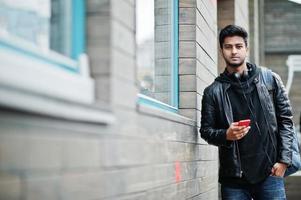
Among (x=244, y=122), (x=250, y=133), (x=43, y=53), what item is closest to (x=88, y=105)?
(x=43, y=53)

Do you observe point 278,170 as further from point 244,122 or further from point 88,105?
point 88,105

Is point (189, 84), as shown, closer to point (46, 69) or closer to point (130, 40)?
point (130, 40)

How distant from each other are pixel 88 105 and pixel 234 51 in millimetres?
2084

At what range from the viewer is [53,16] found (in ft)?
9.64

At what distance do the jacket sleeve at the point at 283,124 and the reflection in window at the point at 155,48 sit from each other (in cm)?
83

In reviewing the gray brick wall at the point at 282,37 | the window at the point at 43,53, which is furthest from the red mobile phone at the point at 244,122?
the gray brick wall at the point at 282,37

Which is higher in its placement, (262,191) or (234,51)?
(234,51)

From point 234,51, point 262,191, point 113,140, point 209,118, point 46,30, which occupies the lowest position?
point 262,191

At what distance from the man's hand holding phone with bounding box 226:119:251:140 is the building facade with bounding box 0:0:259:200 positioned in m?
0.41

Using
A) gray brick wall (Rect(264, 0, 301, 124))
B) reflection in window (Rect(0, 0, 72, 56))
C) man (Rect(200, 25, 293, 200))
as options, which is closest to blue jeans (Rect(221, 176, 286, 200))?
man (Rect(200, 25, 293, 200))

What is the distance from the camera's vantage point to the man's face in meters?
4.65

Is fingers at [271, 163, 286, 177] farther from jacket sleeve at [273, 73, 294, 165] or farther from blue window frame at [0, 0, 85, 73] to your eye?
blue window frame at [0, 0, 85, 73]

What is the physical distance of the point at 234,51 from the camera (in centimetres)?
467

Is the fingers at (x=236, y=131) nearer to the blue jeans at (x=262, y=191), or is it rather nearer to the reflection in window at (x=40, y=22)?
the blue jeans at (x=262, y=191)
